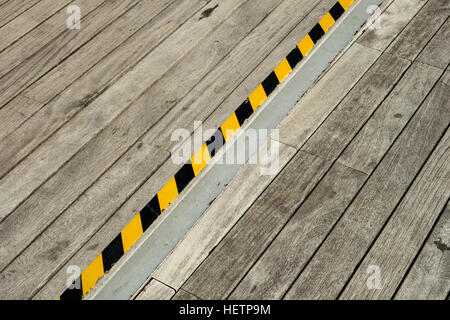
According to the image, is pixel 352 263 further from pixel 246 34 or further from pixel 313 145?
pixel 246 34

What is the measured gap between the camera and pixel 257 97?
14.1 feet

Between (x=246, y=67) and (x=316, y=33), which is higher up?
(x=246, y=67)

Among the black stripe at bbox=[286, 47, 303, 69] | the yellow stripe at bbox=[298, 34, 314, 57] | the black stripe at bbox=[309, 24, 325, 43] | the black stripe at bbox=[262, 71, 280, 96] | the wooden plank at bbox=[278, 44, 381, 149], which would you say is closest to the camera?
the wooden plank at bbox=[278, 44, 381, 149]

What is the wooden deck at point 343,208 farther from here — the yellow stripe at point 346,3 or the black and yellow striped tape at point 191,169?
the yellow stripe at point 346,3

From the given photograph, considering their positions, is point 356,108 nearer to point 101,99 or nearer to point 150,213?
point 150,213

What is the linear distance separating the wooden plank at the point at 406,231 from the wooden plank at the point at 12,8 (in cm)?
363

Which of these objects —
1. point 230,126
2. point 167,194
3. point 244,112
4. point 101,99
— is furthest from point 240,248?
point 101,99

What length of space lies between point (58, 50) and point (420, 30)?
9.70ft

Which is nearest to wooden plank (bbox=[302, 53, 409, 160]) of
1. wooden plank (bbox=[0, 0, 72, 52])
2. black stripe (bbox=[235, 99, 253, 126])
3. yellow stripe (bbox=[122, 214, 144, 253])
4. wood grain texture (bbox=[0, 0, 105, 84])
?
black stripe (bbox=[235, 99, 253, 126])

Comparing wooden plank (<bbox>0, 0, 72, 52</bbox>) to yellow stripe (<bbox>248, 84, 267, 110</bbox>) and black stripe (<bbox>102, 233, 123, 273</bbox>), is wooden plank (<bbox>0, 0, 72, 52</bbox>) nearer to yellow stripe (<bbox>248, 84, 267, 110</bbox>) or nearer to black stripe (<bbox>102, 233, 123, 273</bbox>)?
yellow stripe (<bbox>248, 84, 267, 110</bbox>)

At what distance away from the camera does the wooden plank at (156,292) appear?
10.3 feet

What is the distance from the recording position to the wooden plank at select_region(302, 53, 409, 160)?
3.87 meters

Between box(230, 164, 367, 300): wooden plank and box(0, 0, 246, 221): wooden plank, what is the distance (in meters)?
1.32
